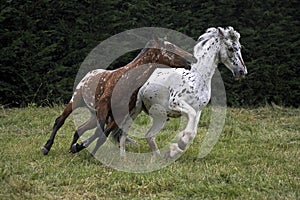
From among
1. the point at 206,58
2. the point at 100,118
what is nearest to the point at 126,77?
the point at 100,118

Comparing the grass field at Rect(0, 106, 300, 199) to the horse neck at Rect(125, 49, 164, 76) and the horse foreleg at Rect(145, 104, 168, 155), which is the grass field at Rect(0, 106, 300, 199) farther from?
the horse neck at Rect(125, 49, 164, 76)

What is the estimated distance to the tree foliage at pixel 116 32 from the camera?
38.5 feet

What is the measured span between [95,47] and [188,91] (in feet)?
21.9

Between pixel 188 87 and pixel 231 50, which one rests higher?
pixel 231 50

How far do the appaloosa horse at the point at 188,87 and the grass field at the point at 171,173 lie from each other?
0.46 m

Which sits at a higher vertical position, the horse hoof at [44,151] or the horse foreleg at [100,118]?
the horse foreleg at [100,118]

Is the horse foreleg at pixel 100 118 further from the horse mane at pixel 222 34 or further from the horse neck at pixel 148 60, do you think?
the horse mane at pixel 222 34

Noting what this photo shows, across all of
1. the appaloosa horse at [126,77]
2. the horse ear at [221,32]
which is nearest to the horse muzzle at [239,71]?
the horse ear at [221,32]

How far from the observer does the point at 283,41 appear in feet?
43.8

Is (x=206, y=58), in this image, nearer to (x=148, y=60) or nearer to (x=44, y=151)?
(x=148, y=60)

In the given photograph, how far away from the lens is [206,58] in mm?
6238

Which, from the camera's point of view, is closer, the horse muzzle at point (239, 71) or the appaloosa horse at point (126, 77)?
the appaloosa horse at point (126, 77)

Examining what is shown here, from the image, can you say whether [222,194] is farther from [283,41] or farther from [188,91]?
[283,41]

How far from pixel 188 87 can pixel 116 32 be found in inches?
275
